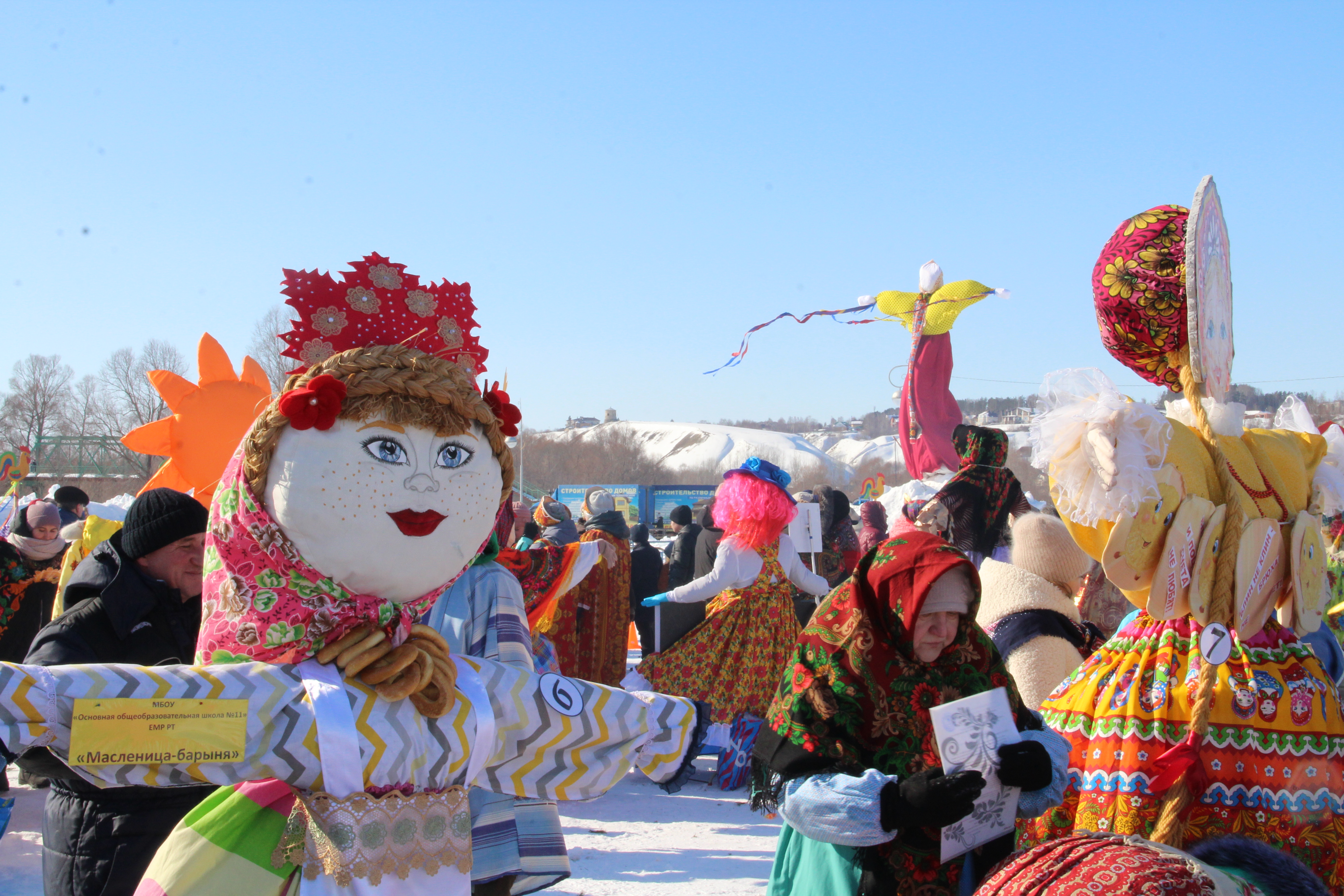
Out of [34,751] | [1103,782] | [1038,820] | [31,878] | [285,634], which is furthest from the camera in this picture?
[31,878]

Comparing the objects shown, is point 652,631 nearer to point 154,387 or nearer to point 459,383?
point 154,387

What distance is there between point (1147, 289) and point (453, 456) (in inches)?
82.4

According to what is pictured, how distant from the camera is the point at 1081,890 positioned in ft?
4.67

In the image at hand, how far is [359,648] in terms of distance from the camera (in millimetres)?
1860

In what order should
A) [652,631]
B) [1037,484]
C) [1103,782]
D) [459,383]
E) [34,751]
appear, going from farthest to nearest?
1. [1037,484]
2. [652,631]
3. [1103,782]
4. [459,383]
5. [34,751]

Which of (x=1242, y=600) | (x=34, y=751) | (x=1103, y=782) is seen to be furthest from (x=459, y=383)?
(x=1242, y=600)

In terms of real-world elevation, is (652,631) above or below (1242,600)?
below

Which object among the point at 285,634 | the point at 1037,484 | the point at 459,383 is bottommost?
the point at 1037,484

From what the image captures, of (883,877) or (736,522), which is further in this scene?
(736,522)

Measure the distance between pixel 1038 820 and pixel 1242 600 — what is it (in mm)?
824

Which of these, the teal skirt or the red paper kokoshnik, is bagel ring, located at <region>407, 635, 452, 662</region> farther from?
the teal skirt

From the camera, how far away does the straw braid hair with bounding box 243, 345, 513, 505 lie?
1.91 meters

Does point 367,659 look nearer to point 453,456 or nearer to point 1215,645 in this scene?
point 453,456

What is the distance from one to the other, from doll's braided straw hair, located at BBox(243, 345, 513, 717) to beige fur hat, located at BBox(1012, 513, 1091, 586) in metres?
2.26
